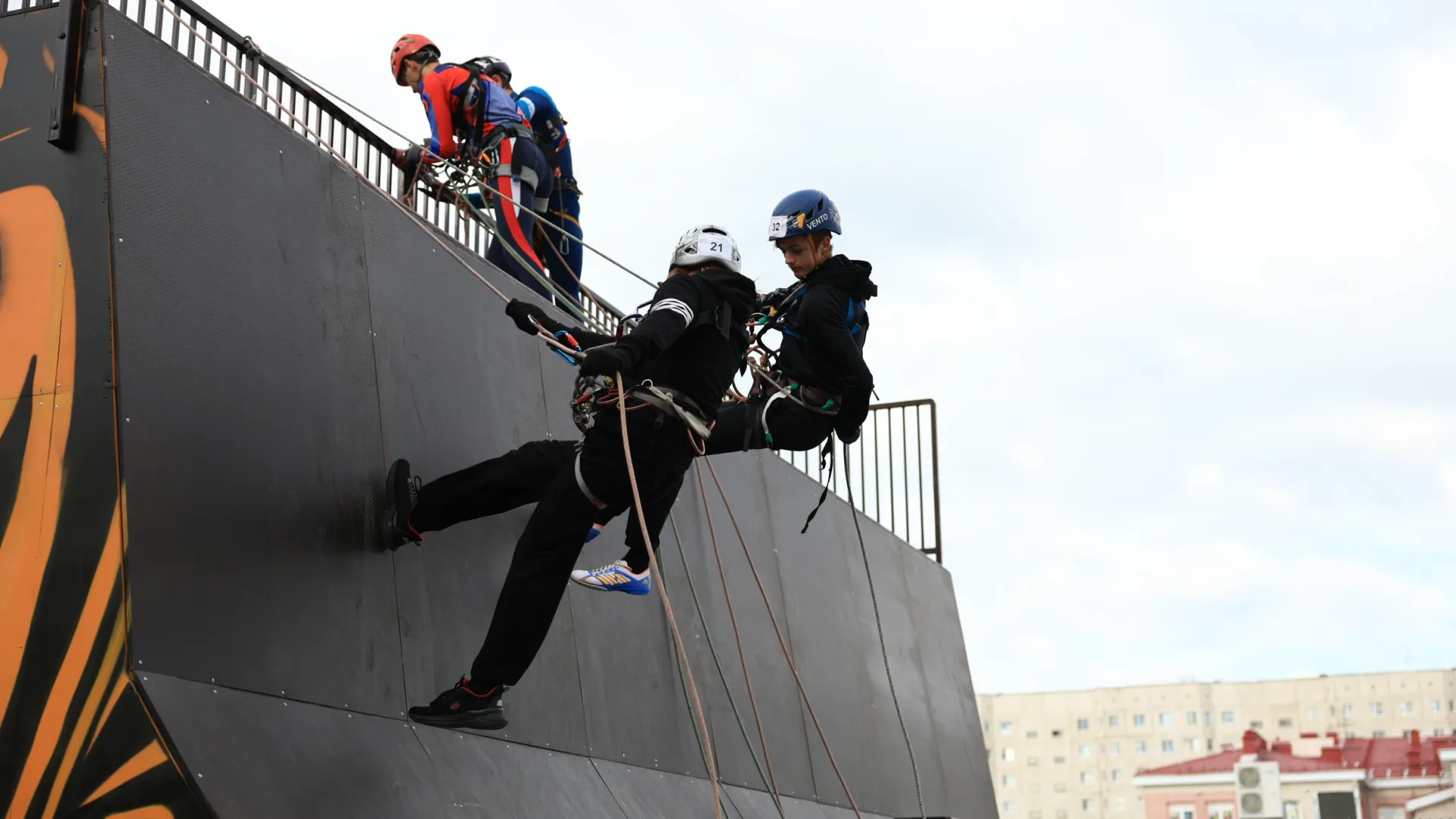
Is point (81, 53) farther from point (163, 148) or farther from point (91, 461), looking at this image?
point (91, 461)

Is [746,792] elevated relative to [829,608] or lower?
lower

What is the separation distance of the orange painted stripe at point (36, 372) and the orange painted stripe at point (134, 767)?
40 cm

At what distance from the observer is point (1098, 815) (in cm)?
7531

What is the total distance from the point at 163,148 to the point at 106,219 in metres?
0.40

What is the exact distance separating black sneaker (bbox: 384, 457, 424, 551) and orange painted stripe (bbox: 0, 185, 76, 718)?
4.67 feet

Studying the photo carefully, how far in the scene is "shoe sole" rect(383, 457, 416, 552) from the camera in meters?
5.35

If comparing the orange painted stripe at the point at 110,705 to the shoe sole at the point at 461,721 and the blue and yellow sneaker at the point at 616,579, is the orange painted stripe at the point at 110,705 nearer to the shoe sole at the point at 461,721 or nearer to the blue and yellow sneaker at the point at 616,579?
the shoe sole at the point at 461,721

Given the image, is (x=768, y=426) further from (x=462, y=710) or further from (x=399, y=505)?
(x=462, y=710)

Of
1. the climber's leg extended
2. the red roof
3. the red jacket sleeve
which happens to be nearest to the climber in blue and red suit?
the red jacket sleeve

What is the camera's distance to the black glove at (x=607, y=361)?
4.59m

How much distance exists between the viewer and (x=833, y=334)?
5809 mm

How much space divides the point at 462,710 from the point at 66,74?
2297 millimetres

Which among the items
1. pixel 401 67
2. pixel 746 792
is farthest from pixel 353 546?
pixel 401 67

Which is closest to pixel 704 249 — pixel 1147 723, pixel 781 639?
pixel 781 639
